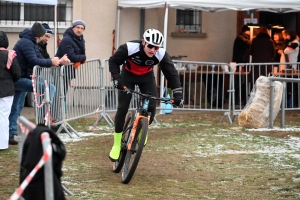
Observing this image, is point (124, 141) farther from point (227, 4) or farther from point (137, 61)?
point (227, 4)

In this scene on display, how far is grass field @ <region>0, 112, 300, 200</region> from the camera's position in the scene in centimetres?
850

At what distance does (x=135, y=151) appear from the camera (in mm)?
9094

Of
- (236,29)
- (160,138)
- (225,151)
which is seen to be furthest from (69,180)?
(236,29)

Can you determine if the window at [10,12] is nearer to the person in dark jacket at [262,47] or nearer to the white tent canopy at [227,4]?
the white tent canopy at [227,4]

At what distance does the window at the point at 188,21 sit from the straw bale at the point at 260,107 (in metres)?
5.39

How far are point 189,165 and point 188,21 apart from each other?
1026cm

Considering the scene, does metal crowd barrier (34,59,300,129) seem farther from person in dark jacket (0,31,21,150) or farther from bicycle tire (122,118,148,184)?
bicycle tire (122,118,148,184)

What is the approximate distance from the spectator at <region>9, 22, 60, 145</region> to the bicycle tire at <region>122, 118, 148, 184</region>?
338 cm

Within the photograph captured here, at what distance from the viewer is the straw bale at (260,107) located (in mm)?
14797

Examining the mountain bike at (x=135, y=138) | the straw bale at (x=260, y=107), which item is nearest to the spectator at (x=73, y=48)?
the straw bale at (x=260, y=107)

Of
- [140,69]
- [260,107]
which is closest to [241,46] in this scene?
[260,107]

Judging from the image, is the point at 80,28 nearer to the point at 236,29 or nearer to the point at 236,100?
the point at 236,100

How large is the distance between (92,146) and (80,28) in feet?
8.31

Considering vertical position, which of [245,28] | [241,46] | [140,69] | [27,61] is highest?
[245,28]
